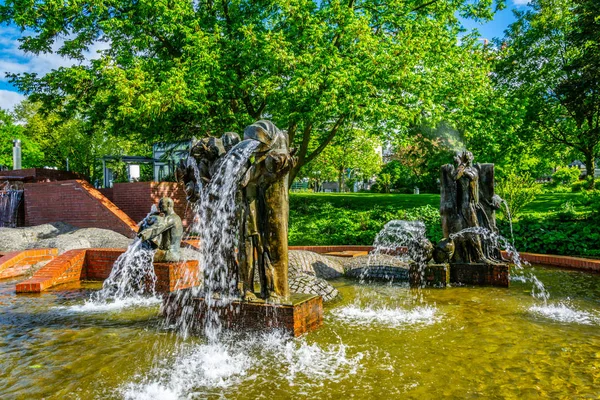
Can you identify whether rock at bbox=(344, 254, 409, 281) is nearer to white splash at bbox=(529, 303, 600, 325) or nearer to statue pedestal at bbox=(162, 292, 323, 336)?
white splash at bbox=(529, 303, 600, 325)

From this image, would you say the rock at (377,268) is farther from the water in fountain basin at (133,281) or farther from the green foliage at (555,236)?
the green foliage at (555,236)

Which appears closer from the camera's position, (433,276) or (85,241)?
(433,276)

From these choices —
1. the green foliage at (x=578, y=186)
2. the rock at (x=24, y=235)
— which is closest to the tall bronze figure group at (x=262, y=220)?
the rock at (x=24, y=235)

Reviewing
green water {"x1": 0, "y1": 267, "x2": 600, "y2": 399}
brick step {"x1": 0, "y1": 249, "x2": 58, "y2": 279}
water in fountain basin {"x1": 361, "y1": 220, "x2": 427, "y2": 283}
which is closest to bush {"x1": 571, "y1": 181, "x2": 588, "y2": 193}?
water in fountain basin {"x1": 361, "y1": 220, "x2": 427, "y2": 283}

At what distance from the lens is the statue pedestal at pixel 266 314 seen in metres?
5.39

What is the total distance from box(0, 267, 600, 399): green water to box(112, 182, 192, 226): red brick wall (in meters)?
10.0

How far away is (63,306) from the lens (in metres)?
7.30

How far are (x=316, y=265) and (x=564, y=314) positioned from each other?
5081 millimetres

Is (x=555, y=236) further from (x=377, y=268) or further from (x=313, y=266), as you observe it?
(x=313, y=266)

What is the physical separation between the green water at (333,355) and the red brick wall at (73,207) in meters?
8.79

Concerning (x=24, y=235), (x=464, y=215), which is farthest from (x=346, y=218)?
(x=24, y=235)

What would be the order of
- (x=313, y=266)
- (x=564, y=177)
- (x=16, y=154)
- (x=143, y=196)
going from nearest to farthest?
(x=313, y=266) < (x=143, y=196) < (x=16, y=154) < (x=564, y=177)

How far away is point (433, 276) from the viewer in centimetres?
875

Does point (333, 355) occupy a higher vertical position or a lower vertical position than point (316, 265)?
lower
